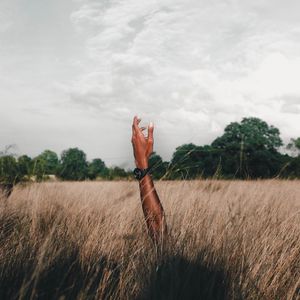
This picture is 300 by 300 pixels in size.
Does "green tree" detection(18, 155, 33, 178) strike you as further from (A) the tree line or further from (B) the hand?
(B) the hand

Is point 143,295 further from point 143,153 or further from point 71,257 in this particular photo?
point 143,153

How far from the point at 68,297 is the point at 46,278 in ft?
0.70

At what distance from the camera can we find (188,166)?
3.61 meters

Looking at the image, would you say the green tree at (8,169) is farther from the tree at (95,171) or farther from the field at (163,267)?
the tree at (95,171)

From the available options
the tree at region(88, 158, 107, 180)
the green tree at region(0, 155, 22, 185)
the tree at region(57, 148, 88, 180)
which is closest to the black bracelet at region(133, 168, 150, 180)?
the tree at region(57, 148, 88, 180)

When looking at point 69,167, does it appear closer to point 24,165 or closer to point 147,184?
point 24,165

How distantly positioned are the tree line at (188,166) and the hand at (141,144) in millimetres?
217

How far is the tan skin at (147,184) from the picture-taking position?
96.3 inches

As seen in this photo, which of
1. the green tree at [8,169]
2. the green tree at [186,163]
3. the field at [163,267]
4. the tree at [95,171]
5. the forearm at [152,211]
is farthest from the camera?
the tree at [95,171]

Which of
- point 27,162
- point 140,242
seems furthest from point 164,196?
point 27,162

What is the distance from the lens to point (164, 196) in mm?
3979

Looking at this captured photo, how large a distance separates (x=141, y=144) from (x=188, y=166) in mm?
1184

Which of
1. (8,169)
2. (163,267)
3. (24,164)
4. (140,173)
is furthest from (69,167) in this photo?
(163,267)

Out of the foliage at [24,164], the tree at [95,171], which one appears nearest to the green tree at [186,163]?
the foliage at [24,164]
